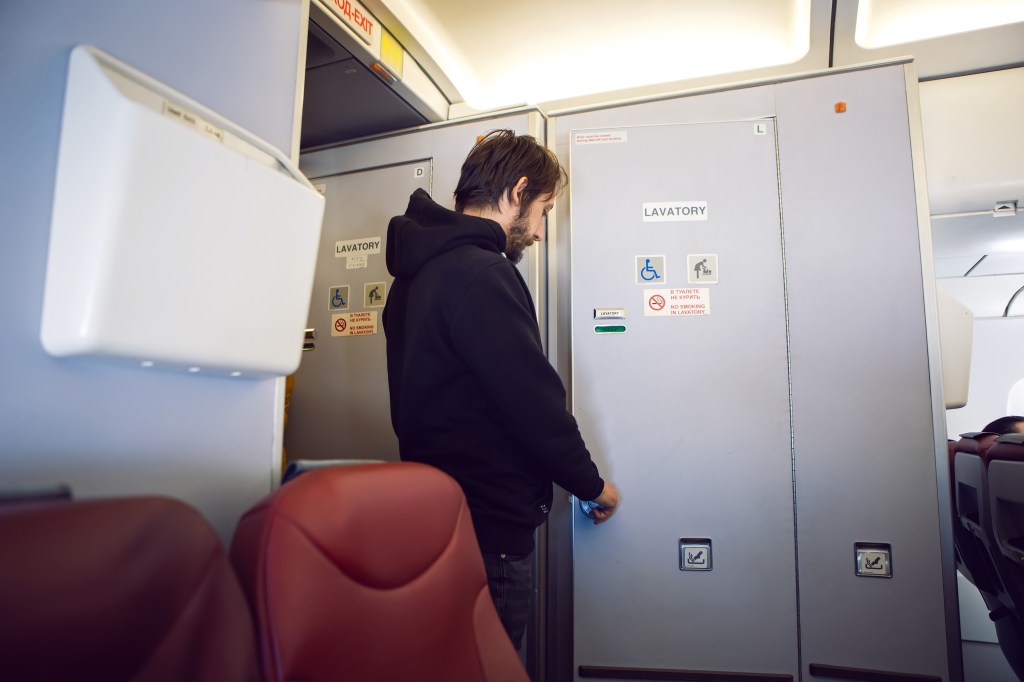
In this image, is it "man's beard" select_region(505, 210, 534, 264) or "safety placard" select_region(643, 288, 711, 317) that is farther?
"safety placard" select_region(643, 288, 711, 317)

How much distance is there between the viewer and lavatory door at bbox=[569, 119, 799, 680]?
6.65 ft

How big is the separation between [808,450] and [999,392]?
9.92ft

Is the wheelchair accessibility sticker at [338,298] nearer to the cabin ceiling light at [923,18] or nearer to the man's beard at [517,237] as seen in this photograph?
the man's beard at [517,237]

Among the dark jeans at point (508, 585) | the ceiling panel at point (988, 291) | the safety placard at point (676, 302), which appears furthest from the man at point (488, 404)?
the ceiling panel at point (988, 291)

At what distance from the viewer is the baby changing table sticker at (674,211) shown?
2.21 metres

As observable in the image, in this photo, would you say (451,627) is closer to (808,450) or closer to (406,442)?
(406,442)

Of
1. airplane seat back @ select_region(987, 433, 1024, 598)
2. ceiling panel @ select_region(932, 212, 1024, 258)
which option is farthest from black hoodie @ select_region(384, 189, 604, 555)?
ceiling panel @ select_region(932, 212, 1024, 258)

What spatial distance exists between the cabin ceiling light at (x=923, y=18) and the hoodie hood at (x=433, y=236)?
5.66 feet

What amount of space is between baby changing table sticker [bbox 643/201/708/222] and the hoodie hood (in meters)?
0.87

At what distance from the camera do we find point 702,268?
7.14 ft

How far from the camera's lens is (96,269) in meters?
0.78

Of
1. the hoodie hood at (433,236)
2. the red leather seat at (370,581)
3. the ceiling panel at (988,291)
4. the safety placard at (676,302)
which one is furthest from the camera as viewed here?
the ceiling panel at (988,291)

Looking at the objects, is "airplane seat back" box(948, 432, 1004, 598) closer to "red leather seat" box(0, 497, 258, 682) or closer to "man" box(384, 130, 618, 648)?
"man" box(384, 130, 618, 648)

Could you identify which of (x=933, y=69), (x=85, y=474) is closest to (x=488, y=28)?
(x=933, y=69)
